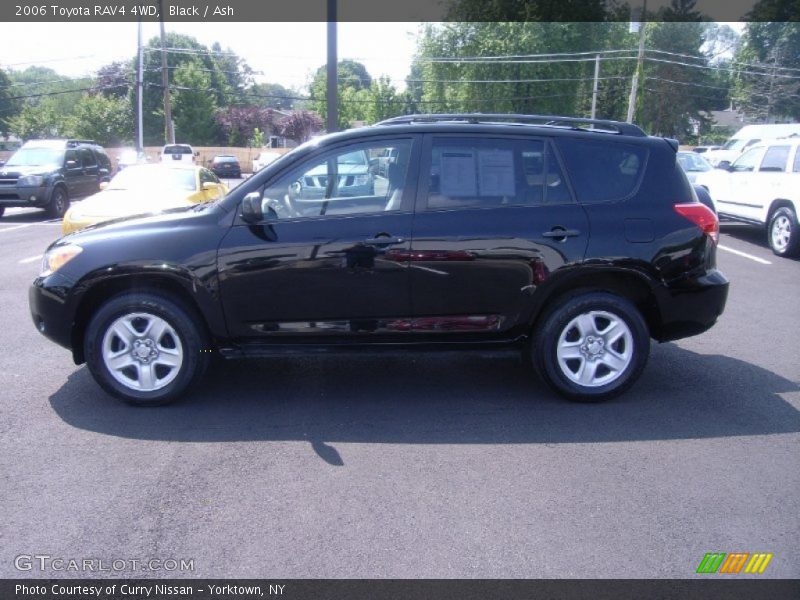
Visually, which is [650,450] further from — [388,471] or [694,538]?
[388,471]

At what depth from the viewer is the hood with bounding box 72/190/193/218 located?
9922mm

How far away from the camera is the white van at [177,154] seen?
113 ft

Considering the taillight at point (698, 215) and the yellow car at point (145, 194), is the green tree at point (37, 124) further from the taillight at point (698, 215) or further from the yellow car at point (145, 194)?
the taillight at point (698, 215)

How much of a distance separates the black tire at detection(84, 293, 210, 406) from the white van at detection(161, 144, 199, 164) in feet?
100

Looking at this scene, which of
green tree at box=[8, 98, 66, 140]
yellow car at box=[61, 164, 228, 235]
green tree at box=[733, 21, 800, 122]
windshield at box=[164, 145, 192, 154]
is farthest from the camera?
green tree at box=[8, 98, 66, 140]

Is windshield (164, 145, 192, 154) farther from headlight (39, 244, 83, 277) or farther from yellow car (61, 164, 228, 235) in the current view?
headlight (39, 244, 83, 277)

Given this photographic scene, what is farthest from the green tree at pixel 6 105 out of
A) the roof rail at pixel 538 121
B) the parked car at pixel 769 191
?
the roof rail at pixel 538 121

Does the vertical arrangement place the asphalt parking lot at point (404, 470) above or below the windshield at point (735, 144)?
below

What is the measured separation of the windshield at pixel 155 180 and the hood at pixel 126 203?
0.21m

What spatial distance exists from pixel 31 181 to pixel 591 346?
15460 mm

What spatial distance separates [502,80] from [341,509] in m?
45.5

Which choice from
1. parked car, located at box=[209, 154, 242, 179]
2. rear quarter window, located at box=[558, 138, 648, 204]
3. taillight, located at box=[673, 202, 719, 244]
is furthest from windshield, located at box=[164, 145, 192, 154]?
taillight, located at box=[673, 202, 719, 244]

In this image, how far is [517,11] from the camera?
45719 mm
